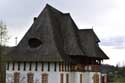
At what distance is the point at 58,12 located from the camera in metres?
52.1

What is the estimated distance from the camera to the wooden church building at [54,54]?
44119mm

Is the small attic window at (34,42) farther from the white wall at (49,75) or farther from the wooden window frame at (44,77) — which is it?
the wooden window frame at (44,77)

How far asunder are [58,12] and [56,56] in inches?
424

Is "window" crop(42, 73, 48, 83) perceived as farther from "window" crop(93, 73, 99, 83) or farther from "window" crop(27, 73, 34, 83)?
"window" crop(93, 73, 99, 83)

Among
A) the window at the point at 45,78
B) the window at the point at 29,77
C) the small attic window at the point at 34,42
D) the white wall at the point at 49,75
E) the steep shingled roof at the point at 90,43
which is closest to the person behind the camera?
the white wall at the point at 49,75

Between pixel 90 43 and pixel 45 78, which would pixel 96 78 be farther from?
pixel 45 78

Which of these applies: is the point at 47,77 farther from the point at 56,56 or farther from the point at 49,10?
the point at 49,10

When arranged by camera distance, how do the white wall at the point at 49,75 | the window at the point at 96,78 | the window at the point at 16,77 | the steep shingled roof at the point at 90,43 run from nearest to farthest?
the white wall at the point at 49,75, the window at the point at 16,77, the steep shingled roof at the point at 90,43, the window at the point at 96,78

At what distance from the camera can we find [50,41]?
45.3 metres

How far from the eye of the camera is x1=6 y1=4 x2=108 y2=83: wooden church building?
145 ft

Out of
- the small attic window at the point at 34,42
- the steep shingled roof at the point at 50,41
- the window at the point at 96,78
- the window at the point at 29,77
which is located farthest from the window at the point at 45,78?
the window at the point at 96,78

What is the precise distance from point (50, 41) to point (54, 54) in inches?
99.0

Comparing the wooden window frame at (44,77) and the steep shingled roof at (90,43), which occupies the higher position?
the steep shingled roof at (90,43)

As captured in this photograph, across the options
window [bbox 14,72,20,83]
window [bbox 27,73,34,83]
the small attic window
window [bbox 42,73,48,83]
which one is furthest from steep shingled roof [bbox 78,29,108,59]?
window [bbox 14,72,20,83]
